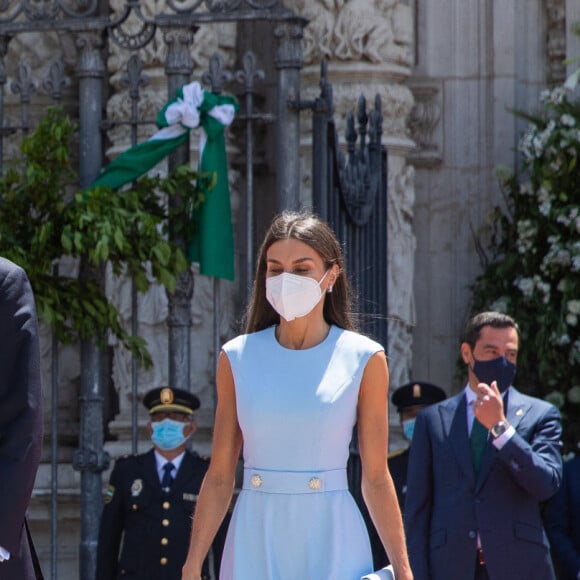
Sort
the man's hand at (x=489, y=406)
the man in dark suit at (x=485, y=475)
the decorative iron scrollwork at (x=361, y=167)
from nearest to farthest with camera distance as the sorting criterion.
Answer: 1. the man's hand at (x=489, y=406)
2. the man in dark suit at (x=485, y=475)
3. the decorative iron scrollwork at (x=361, y=167)

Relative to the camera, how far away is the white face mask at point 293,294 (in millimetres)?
4508

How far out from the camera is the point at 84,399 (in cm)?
789

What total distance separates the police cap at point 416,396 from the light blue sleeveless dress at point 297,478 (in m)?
3.53

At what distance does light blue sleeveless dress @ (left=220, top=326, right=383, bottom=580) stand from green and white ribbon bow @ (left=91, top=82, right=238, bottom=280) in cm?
331

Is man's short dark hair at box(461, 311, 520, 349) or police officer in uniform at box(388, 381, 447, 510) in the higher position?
man's short dark hair at box(461, 311, 520, 349)

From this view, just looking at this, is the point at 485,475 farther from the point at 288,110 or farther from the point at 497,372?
the point at 288,110

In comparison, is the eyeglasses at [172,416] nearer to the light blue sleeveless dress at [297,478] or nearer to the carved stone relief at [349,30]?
the carved stone relief at [349,30]

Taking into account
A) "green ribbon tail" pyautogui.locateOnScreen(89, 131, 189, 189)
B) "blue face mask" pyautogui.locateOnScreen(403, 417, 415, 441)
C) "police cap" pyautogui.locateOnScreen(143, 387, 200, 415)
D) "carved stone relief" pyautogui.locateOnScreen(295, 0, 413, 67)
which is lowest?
"blue face mask" pyautogui.locateOnScreen(403, 417, 415, 441)

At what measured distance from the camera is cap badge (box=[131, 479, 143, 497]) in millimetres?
7578

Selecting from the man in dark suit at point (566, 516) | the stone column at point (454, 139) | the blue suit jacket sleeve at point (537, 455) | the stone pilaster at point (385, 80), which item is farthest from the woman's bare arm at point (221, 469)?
the stone column at point (454, 139)

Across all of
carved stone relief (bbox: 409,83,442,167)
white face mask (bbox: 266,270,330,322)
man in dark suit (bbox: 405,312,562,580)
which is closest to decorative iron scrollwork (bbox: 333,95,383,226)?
carved stone relief (bbox: 409,83,442,167)

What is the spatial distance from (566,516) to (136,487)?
6.72 ft

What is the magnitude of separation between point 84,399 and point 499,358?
2299 mm

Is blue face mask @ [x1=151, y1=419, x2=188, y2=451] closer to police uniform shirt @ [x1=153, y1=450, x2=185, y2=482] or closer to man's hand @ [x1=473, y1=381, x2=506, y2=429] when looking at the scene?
police uniform shirt @ [x1=153, y1=450, x2=185, y2=482]
